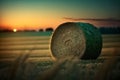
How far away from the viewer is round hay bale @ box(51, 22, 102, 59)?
9.27 meters

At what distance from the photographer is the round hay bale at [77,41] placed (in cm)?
927

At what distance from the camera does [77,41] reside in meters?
9.63

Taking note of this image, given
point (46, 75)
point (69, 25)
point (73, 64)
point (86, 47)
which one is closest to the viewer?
point (46, 75)

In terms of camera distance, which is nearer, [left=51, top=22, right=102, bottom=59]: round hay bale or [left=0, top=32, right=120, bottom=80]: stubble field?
[left=0, top=32, right=120, bottom=80]: stubble field

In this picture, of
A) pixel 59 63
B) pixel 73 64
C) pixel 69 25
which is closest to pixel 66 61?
pixel 73 64

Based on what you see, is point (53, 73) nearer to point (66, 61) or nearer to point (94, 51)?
point (66, 61)

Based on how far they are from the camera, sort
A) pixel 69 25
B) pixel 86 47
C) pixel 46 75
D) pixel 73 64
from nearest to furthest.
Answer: pixel 46 75
pixel 73 64
pixel 86 47
pixel 69 25

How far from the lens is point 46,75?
118cm

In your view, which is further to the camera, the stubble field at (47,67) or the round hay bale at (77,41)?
the round hay bale at (77,41)

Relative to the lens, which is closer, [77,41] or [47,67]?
[47,67]

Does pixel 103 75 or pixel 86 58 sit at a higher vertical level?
pixel 103 75

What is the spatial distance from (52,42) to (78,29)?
103 centimetres

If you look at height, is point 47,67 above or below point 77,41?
below

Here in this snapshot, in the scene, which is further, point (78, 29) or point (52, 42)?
point (52, 42)
